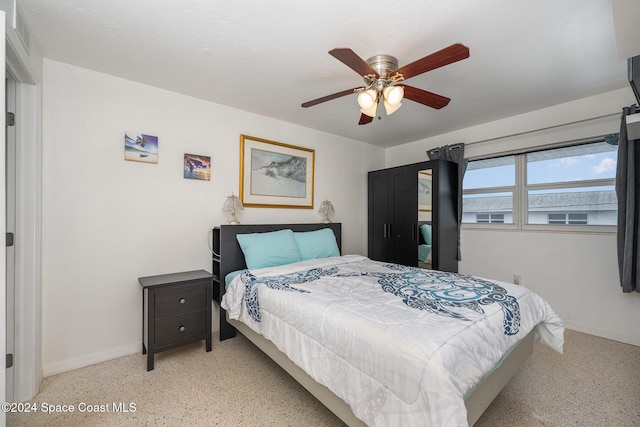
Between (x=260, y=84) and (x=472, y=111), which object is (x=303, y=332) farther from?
(x=472, y=111)

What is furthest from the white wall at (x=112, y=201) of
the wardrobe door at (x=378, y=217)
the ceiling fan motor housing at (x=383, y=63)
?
the wardrobe door at (x=378, y=217)

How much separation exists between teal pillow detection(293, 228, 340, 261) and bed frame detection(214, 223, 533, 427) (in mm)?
318

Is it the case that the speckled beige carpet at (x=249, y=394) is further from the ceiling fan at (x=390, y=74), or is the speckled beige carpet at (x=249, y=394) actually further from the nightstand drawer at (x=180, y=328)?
the ceiling fan at (x=390, y=74)

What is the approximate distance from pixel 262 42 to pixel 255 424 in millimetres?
2481

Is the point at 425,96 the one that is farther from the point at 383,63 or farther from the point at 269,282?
the point at 269,282

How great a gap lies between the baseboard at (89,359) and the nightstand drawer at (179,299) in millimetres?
614

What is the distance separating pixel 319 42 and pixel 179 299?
7.56ft

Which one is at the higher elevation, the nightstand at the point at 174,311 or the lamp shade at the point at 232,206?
the lamp shade at the point at 232,206

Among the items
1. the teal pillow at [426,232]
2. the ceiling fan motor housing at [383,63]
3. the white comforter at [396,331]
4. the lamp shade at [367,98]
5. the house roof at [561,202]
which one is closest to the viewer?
the white comforter at [396,331]

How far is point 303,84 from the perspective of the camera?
2.51 metres

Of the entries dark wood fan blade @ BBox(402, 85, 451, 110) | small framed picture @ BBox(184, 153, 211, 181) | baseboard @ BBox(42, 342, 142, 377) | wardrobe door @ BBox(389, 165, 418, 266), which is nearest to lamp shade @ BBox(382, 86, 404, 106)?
dark wood fan blade @ BBox(402, 85, 451, 110)

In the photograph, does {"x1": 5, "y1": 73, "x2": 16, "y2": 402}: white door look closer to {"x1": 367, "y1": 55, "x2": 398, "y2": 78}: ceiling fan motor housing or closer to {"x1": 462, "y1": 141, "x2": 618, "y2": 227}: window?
{"x1": 367, "y1": 55, "x2": 398, "y2": 78}: ceiling fan motor housing

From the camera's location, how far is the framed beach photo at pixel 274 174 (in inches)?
125

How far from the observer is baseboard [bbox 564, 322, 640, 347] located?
8.58ft
